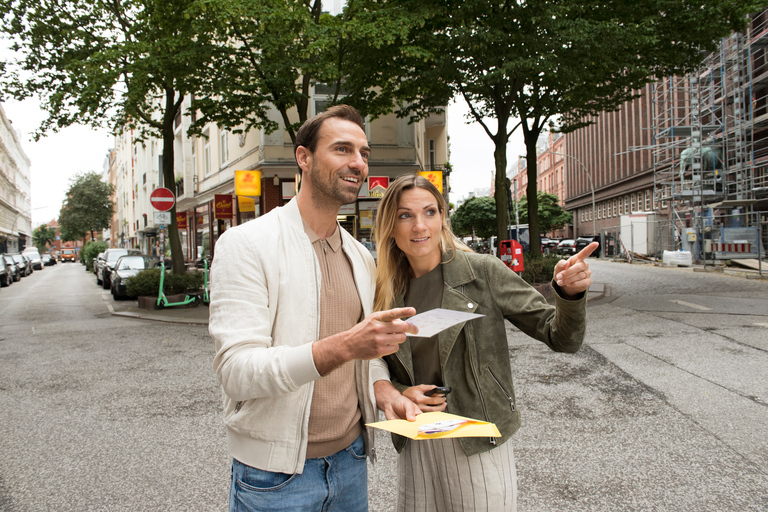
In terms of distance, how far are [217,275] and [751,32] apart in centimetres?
3591

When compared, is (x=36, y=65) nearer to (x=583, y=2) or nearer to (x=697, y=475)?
(x=583, y=2)

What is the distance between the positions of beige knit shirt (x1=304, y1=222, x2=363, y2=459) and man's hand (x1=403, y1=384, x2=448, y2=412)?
20 centimetres

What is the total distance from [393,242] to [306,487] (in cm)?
97

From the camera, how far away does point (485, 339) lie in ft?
6.46

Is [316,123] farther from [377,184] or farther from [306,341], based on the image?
[377,184]

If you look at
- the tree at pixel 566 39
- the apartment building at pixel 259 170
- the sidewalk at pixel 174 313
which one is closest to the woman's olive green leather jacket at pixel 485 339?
the sidewalk at pixel 174 313

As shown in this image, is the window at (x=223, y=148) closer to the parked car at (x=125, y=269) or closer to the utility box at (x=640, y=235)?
the parked car at (x=125, y=269)

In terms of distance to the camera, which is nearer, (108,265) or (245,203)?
(245,203)

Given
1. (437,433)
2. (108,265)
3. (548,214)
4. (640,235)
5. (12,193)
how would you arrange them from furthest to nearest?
1. (12,193)
2. (548,214)
3. (640,235)
4. (108,265)
5. (437,433)

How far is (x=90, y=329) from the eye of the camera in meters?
10.8

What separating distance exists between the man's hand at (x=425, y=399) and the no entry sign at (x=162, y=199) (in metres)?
13.7

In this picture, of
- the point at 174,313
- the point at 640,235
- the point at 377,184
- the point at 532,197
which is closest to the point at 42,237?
the point at 377,184

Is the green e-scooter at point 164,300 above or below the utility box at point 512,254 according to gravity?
below

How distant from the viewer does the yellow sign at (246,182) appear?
1930 cm
